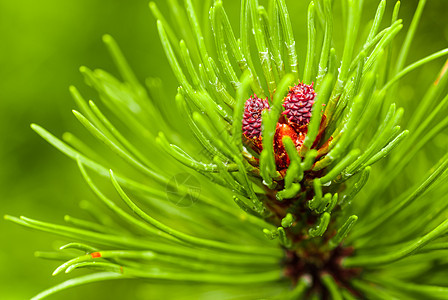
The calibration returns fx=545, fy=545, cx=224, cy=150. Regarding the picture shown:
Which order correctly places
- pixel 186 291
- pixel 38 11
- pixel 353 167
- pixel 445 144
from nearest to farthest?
1. pixel 353 167
2. pixel 445 144
3. pixel 186 291
4. pixel 38 11

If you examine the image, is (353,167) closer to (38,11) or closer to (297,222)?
(297,222)

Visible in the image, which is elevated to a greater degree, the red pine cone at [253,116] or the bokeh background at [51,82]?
the bokeh background at [51,82]

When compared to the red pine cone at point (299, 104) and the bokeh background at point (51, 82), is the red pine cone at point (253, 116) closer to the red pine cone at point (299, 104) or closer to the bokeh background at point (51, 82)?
the red pine cone at point (299, 104)

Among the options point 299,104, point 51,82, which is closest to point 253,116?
point 299,104

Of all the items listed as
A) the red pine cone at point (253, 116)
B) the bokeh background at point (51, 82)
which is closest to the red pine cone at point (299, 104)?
the red pine cone at point (253, 116)

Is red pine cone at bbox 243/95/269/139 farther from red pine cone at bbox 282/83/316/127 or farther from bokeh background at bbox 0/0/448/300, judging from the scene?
bokeh background at bbox 0/0/448/300

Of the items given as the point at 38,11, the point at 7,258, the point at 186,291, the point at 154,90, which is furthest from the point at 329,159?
the point at 38,11

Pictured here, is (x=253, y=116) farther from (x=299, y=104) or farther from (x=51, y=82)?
(x=51, y=82)
